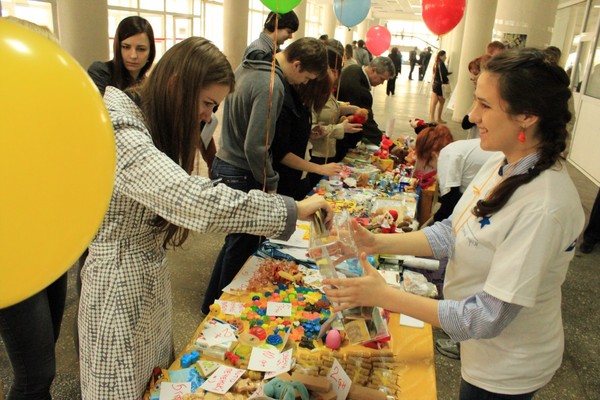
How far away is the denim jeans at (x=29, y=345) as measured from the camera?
1.46 metres

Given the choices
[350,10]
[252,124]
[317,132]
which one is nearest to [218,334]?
[252,124]

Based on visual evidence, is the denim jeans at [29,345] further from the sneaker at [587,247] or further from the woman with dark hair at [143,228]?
the sneaker at [587,247]

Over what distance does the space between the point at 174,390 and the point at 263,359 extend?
0.27 metres

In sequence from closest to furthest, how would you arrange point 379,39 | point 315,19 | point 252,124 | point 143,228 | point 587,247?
point 143,228, point 252,124, point 587,247, point 379,39, point 315,19

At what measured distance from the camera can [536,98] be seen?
1.07 metres

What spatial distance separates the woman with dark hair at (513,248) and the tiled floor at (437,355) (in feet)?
4.31

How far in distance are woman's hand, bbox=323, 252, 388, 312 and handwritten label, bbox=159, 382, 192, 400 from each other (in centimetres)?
50

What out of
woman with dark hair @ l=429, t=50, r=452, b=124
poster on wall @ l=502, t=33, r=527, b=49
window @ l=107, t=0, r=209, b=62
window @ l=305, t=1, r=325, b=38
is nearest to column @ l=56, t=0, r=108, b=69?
window @ l=107, t=0, r=209, b=62

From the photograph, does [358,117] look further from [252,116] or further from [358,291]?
[358,291]

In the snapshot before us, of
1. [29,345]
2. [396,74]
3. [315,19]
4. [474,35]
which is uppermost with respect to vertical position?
[315,19]

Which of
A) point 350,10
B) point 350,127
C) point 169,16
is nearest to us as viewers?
point 350,127

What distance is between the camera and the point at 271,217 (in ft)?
3.80

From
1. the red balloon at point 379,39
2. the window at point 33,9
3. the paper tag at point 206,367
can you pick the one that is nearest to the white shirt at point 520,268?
the paper tag at point 206,367

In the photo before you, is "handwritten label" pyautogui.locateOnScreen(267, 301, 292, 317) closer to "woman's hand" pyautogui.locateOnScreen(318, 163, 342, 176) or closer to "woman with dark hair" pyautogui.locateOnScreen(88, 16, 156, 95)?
"woman's hand" pyautogui.locateOnScreen(318, 163, 342, 176)
